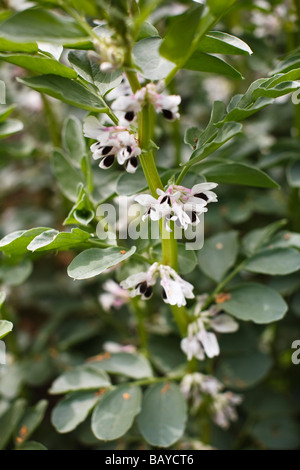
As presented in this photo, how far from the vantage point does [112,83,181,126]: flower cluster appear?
0.76 meters

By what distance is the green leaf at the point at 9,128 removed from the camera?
3.87 feet

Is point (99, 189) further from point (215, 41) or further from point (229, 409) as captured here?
point (229, 409)

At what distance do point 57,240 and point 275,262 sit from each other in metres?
0.56

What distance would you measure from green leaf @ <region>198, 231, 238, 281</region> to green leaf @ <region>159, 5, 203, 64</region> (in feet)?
2.06

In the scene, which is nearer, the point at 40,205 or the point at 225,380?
the point at 225,380

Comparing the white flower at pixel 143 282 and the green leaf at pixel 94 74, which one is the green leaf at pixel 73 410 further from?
the green leaf at pixel 94 74

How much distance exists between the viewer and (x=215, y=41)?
0.87 metres

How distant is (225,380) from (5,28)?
1.12 meters

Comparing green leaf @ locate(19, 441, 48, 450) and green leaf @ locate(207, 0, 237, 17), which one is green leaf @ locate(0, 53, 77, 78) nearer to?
green leaf @ locate(207, 0, 237, 17)

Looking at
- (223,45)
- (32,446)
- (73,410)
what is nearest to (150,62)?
(223,45)

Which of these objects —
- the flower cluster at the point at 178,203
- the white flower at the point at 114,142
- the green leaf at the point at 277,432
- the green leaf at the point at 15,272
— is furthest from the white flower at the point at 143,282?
the green leaf at the point at 277,432

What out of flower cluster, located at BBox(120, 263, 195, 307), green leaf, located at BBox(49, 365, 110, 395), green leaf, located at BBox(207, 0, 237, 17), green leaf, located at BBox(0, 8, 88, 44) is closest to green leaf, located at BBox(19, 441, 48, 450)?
green leaf, located at BBox(49, 365, 110, 395)

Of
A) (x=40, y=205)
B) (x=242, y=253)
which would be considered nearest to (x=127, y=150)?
(x=242, y=253)

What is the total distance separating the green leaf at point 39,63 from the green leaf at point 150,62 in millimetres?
142
